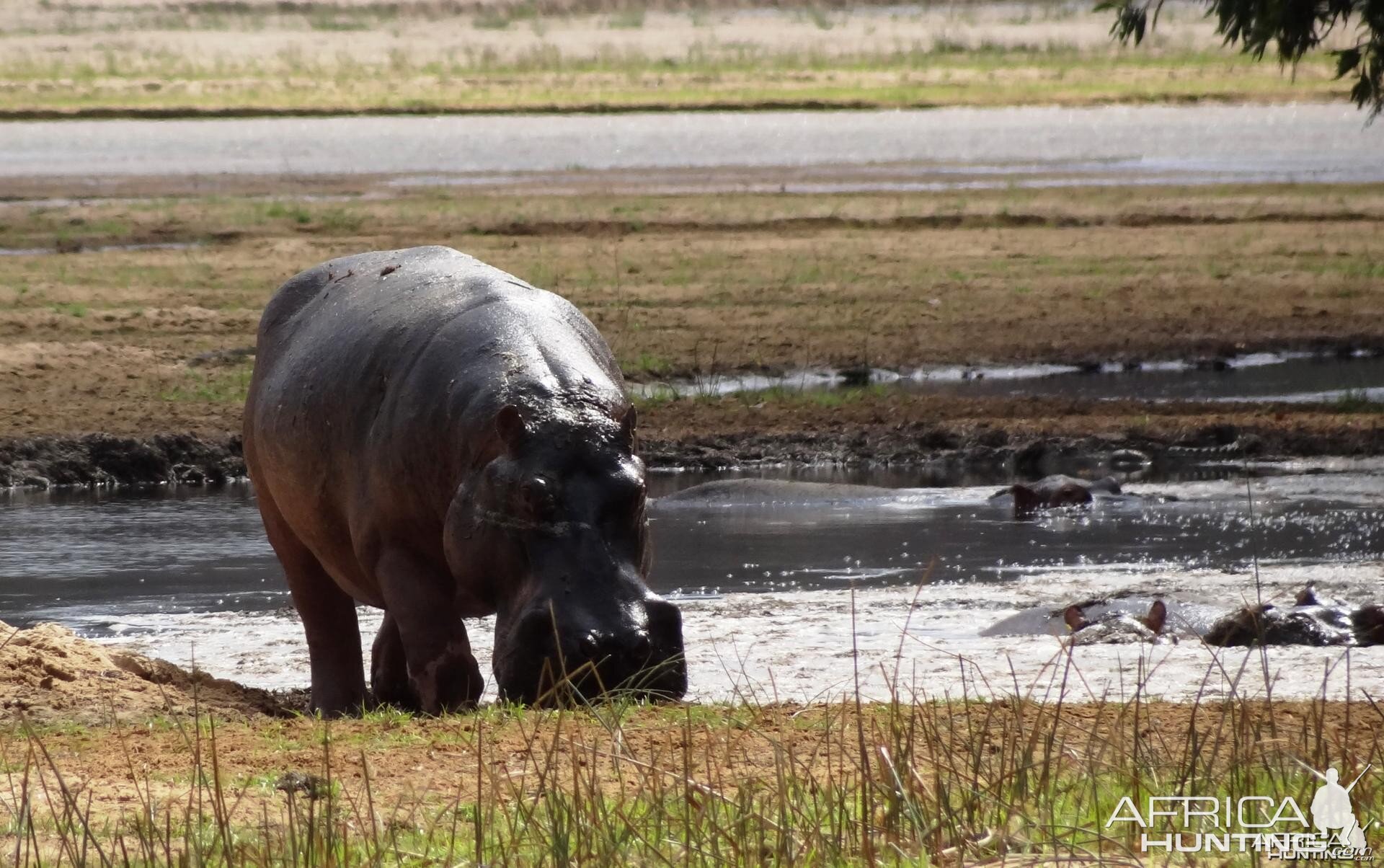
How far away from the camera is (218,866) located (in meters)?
3.60

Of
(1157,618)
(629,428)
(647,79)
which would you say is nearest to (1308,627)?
(1157,618)

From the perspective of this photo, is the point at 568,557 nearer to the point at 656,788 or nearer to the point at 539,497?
the point at 539,497

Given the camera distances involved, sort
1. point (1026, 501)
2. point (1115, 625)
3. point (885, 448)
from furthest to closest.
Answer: point (885, 448)
point (1026, 501)
point (1115, 625)

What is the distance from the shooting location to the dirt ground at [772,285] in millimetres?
13375

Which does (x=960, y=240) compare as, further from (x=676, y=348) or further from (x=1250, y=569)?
(x=1250, y=569)

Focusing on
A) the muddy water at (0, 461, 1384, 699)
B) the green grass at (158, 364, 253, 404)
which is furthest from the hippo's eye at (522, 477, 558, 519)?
the green grass at (158, 364, 253, 404)

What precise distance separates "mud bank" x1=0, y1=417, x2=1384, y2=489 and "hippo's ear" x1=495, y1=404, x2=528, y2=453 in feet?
22.6

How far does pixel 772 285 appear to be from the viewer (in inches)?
710

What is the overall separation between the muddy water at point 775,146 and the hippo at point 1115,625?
64.4 ft

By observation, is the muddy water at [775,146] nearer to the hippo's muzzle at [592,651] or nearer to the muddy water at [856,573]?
the muddy water at [856,573]

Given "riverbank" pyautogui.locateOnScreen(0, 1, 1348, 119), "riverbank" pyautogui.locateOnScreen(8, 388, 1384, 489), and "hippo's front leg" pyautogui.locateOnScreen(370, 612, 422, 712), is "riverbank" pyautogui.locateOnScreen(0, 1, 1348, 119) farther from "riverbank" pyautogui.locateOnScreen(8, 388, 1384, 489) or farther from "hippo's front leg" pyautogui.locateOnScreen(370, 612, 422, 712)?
"hippo's front leg" pyautogui.locateOnScreen(370, 612, 422, 712)

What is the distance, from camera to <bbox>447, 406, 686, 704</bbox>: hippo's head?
5133 millimetres

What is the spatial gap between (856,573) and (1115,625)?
6.89 feet

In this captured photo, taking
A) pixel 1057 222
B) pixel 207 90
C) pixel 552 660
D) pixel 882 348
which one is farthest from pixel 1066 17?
pixel 552 660
